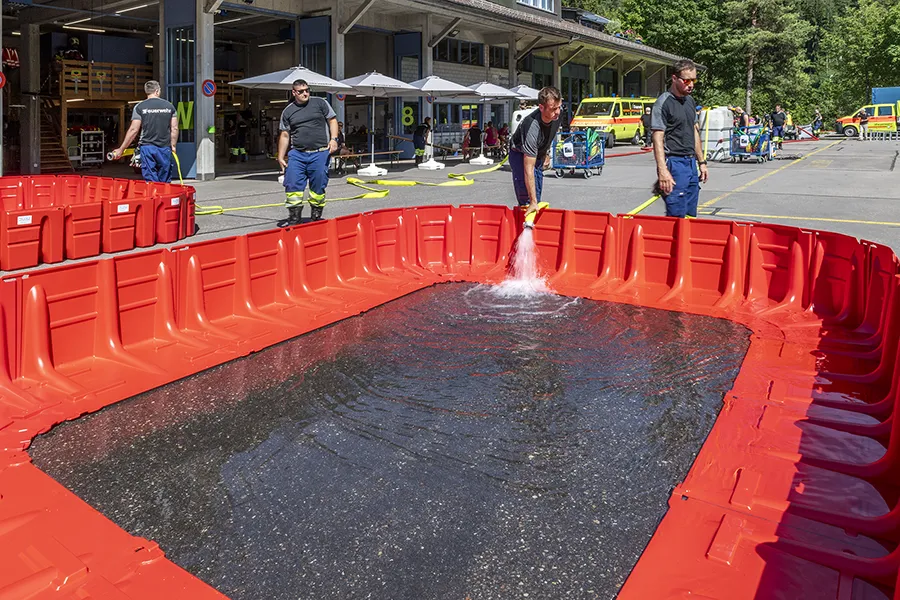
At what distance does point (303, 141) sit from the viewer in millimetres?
8914

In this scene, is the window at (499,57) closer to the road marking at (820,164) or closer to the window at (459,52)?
the window at (459,52)

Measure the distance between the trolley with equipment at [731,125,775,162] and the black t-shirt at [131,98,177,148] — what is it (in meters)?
19.4

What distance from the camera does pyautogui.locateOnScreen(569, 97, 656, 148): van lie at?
32844mm

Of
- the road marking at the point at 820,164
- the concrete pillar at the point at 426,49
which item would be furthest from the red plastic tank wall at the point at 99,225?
the road marking at the point at 820,164

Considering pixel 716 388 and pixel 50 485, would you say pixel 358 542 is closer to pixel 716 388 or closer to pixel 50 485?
pixel 50 485

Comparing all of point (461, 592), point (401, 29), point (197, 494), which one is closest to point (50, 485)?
point (197, 494)

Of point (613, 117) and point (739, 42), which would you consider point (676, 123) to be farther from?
point (739, 42)

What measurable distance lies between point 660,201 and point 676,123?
7.14 m

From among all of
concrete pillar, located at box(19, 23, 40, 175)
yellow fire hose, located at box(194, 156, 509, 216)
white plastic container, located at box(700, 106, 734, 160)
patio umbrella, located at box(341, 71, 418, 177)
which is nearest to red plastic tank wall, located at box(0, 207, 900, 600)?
yellow fire hose, located at box(194, 156, 509, 216)

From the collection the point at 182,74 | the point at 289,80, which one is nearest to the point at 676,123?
the point at 289,80

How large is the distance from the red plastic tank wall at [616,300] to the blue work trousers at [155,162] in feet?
4.75

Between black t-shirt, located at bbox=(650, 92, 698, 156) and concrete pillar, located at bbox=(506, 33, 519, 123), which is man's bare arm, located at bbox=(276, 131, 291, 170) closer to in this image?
black t-shirt, located at bbox=(650, 92, 698, 156)

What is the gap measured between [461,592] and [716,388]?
2592mm

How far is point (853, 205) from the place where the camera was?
519 inches
